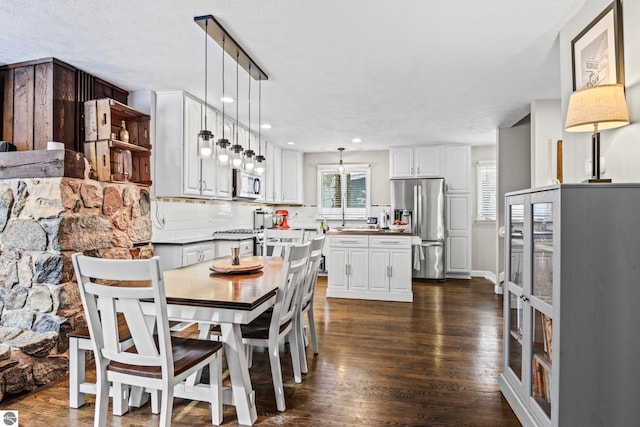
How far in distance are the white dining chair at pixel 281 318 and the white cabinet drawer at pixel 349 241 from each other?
2.39m

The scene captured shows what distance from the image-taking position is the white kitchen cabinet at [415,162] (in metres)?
6.48

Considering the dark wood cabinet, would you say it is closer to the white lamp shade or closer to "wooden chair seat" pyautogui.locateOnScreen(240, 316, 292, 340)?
"wooden chair seat" pyautogui.locateOnScreen(240, 316, 292, 340)

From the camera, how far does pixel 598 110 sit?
5.70 ft

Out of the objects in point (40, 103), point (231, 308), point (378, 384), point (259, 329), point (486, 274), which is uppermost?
point (40, 103)

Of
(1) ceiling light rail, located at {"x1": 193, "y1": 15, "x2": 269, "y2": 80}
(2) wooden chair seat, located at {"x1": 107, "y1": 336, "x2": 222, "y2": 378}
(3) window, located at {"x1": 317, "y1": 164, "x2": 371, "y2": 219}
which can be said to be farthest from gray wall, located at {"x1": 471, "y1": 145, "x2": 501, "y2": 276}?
(2) wooden chair seat, located at {"x1": 107, "y1": 336, "x2": 222, "y2": 378}

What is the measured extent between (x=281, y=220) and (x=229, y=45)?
4.26 m

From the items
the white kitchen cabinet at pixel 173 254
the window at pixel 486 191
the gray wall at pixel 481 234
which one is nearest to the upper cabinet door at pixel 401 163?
the gray wall at pixel 481 234

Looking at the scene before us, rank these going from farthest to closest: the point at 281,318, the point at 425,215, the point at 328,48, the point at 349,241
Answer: the point at 425,215, the point at 349,241, the point at 328,48, the point at 281,318

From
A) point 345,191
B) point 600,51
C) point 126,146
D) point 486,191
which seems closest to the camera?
point 600,51

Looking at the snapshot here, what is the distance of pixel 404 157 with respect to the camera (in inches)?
260

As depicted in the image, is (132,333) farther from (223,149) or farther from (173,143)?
(173,143)

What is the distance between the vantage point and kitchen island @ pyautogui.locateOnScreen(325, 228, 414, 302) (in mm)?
4645

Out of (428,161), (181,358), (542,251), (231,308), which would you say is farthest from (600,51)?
(428,161)

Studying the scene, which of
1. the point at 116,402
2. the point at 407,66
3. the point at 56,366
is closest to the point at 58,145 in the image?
the point at 56,366
